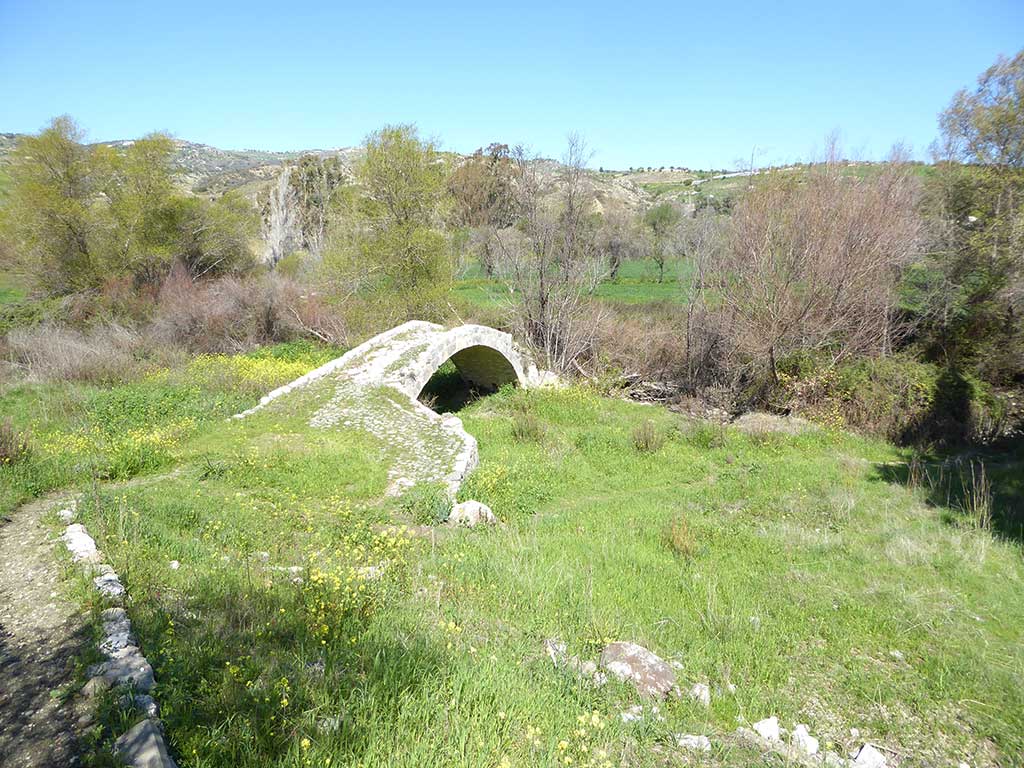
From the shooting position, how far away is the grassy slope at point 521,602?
3195mm

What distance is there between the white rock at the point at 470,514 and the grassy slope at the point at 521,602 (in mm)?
313

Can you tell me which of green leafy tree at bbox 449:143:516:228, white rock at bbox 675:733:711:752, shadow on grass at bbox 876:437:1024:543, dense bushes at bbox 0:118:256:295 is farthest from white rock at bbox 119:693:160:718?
green leafy tree at bbox 449:143:516:228

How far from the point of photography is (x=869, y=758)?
3809mm

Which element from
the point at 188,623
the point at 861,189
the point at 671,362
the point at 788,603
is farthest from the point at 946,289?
the point at 188,623

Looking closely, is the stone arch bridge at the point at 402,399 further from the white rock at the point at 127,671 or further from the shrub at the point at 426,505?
the white rock at the point at 127,671

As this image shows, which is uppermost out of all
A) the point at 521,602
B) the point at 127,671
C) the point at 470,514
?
the point at 127,671

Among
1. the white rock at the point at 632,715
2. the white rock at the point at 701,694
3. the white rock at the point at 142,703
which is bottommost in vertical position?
the white rock at the point at 701,694

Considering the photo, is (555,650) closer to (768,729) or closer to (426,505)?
(768,729)

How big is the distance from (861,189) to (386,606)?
726 inches

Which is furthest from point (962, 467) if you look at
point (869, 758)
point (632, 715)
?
point (632, 715)

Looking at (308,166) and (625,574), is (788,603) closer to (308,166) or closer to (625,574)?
(625,574)

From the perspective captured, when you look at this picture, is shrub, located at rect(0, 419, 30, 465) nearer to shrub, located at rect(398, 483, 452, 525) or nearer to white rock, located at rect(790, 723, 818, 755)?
shrub, located at rect(398, 483, 452, 525)

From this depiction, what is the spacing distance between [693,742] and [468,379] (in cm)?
1549

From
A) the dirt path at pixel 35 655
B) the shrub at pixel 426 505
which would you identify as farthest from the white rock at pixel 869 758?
the shrub at pixel 426 505
